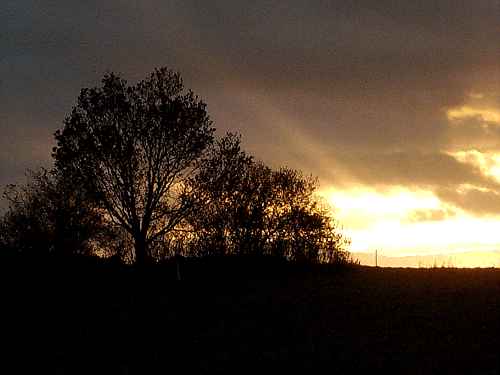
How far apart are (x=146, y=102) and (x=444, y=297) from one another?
28.9 metres

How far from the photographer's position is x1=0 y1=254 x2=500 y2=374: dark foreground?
28.7 metres

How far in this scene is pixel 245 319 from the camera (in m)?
35.9

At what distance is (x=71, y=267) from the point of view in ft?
150

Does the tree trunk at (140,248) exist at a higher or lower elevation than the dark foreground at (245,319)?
higher

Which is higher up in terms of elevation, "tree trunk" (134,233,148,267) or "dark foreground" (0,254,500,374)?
"tree trunk" (134,233,148,267)

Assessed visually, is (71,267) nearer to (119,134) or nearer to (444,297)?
(119,134)

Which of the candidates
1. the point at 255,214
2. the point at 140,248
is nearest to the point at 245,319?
the point at 140,248

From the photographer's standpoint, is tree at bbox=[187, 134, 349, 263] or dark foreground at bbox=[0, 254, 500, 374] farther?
tree at bbox=[187, 134, 349, 263]

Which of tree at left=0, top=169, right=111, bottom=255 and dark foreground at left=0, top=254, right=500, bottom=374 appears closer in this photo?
dark foreground at left=0, top=254, right=500, bottom=374

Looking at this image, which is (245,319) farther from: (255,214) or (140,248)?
(255,214)

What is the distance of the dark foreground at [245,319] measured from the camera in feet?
94.1

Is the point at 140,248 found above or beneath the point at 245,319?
above

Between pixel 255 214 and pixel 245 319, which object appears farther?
pixel 255 214

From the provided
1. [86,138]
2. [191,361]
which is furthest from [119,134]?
[191,361]
